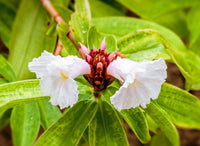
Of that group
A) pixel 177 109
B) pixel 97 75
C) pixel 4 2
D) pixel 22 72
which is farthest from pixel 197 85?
pixel 4 2

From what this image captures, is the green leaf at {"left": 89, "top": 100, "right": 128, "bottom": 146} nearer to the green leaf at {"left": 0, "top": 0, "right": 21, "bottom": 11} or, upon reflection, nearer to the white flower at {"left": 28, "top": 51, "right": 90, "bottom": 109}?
the white flower at {"left": 28, "top": 51, "right": 90, "bottom": 109}

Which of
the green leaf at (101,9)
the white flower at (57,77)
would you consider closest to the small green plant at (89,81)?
the white flower at (57,77)

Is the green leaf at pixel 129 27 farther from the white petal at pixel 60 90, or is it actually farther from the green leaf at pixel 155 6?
the white petal at pixel 60 90

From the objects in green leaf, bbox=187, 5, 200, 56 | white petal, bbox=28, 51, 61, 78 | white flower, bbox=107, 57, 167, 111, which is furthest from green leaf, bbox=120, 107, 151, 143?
green leaf, bbox=187, 5, 200, 56

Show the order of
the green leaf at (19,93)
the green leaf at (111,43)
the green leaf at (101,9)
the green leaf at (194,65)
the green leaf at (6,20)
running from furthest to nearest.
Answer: the green leaf at (101,9), the green leaf at (6,20), the green leaf at (194,65), the green leaf at (111,43), the green leaf at (19,93)

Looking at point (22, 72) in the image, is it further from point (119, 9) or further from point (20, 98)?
point (119, 9)

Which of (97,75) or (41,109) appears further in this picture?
(41,109)
